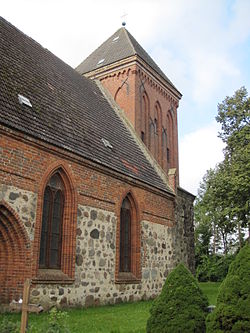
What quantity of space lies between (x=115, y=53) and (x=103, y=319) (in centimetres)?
1773

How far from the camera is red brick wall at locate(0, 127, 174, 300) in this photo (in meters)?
9.91

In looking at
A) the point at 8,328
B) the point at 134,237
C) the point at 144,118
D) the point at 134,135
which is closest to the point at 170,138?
→ the point at 144,118

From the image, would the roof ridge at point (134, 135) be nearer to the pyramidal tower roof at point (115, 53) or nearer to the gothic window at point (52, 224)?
the pyramidal tower roof at point (115, 53)

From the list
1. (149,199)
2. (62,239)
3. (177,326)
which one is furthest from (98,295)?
(177,326)

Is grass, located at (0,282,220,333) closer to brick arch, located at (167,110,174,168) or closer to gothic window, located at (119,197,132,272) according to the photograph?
gothic window, located at (119,197,132,272)

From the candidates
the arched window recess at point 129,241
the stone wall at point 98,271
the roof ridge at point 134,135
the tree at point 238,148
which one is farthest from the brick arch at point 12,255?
the tree at point 238,148

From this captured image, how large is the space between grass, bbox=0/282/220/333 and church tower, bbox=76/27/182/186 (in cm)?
1094

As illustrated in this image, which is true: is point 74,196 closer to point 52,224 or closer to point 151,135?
point 52,224

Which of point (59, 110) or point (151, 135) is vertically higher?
point (151, 135)

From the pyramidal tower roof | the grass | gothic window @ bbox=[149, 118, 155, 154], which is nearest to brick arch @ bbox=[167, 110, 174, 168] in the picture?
gothic window @ bbox=[149, 118, 155, 154]

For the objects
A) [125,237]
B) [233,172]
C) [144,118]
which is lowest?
[125,237]

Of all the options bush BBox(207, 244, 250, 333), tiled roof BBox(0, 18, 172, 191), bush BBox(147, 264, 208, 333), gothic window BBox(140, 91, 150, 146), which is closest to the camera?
bush BBox(207, 244, 250, 333)

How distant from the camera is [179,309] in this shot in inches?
256

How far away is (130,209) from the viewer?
14.7 m
